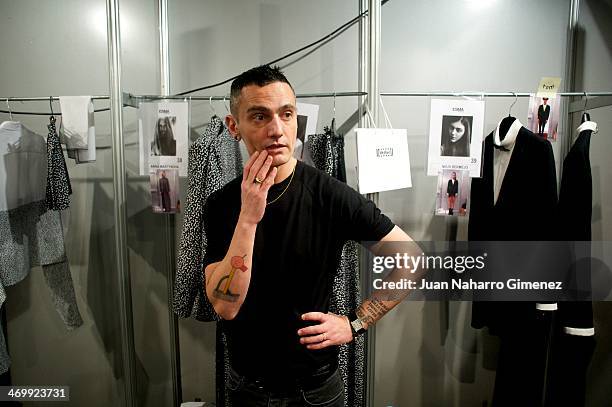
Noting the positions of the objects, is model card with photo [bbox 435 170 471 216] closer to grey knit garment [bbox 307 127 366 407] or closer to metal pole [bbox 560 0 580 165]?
grey knit garment [bbox 307 127 366 407]

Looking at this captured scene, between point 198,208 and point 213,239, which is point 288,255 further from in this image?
point 198,208

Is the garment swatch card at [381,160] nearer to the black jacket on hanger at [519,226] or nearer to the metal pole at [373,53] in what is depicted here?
the metal pole at [373,53]

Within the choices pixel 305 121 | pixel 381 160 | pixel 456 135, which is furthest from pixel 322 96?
pixel 456 135

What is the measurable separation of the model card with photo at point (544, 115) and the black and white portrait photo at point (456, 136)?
26cm

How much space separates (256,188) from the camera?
27.9 inches

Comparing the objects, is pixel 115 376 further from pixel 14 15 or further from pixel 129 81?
pixel 14 15

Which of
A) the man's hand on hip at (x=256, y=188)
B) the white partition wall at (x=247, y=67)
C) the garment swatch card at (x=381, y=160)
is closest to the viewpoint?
the man's hand on hip at (x=256, y=188)

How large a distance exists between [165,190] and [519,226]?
1251 mm

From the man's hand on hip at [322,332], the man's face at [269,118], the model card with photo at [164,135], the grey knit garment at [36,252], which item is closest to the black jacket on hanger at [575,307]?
the man's hand on hip at [322,332]

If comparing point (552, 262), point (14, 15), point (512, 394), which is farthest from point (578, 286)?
point (14, 15)

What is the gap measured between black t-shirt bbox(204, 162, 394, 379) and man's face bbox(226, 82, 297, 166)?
97 mm

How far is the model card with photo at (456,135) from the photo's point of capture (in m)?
1.17

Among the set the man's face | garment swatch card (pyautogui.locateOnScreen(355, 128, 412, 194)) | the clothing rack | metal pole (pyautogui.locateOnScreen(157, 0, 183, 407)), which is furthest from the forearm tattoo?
metal pole (pyautogui.locateOnScreen(157, 0, 183, 407))

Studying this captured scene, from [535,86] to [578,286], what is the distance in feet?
2.75
